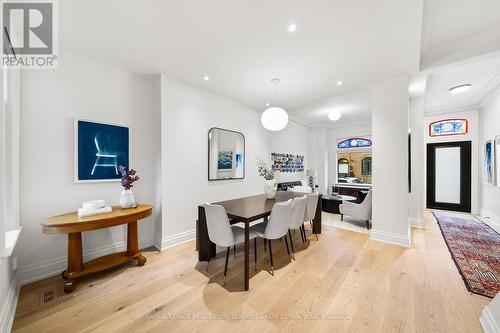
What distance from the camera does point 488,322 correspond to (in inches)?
58.4

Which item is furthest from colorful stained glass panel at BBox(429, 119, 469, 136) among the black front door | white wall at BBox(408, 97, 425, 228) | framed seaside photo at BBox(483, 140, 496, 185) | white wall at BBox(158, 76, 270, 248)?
white wall at BBox(158, 76, 270, 248)

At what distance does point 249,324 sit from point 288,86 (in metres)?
3.37

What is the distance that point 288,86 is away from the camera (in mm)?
3426

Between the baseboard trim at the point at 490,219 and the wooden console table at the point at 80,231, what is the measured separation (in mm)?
6450

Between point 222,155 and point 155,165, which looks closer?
point 155,165

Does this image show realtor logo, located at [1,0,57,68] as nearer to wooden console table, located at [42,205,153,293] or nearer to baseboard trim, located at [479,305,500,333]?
wooden console table, located at [42,205,153,293]

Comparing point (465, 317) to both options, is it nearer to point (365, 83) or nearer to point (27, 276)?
point (365, 83)

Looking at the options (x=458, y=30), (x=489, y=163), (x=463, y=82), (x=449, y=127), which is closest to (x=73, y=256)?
(x=458, y=30)

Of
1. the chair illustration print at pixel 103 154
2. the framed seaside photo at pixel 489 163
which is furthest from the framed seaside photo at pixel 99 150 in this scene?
the framed seaside photo at pixel 489 163

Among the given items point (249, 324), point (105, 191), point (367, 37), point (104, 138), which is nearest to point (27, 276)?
point (105, 191)

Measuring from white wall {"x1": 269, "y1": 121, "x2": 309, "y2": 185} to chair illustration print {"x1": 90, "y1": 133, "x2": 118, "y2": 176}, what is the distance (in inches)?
139

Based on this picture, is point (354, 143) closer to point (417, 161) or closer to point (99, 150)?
point (417, 161)

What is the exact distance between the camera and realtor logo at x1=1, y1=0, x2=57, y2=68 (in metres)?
1.74

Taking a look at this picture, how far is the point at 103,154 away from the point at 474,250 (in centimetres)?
554
